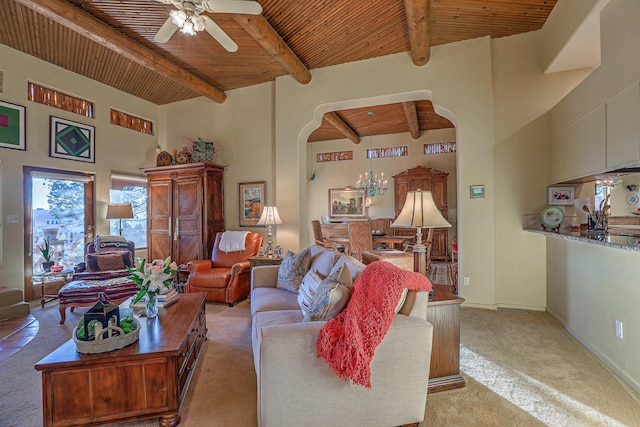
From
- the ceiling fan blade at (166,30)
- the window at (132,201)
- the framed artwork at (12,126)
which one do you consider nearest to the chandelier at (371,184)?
the ceiling fan blade at (166,30)

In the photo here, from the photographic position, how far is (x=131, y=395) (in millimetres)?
1687

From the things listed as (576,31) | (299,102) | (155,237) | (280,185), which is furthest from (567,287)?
(155,237)

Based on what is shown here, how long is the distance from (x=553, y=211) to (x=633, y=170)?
2.95 ft

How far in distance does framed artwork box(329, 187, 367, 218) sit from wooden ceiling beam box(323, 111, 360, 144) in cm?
140

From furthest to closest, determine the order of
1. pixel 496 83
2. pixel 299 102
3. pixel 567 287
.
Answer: pixel 299 102
pixel 496 83
pixel 567 287

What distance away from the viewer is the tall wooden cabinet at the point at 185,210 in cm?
479

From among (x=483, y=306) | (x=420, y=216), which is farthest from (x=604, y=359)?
(x=420, y=216)

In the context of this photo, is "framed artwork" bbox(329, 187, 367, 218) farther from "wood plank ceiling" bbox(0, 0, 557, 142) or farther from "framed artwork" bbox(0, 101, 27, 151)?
"framed artwork" bbox(0, 101, 27, 151)

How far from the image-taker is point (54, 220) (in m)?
4.59

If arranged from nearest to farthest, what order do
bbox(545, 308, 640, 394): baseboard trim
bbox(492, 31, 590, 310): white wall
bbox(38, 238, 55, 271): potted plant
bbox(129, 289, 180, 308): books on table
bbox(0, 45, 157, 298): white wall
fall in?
bbox(545, 308, 640, 394): baseboard trim
bbox(129, 289, 180, 308): books on table
bbox(492, 31, 590, 310): white wall
bbox(0, 45, 157, 298): white wall
bbox(38, 238, 55, 271): potted plant

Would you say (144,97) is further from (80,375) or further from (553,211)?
(553,211)

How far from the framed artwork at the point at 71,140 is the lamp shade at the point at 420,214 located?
5.31 metres

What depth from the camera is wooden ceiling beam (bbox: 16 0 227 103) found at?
2990mm

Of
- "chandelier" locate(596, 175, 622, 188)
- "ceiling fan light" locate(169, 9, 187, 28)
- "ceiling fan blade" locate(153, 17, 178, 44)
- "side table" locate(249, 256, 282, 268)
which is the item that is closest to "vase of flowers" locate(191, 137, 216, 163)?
"side table" locate(249, 256, 282, 268)
